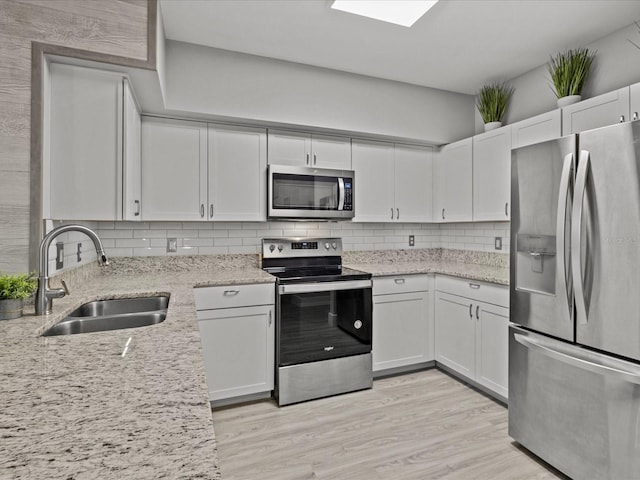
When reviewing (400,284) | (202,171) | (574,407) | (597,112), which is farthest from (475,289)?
(202,171)

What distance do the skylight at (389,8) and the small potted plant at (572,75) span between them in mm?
1143

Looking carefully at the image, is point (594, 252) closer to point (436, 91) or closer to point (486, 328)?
point (486, 328)

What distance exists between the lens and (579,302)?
1666 mm

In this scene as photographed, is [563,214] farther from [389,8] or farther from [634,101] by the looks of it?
[389,8]

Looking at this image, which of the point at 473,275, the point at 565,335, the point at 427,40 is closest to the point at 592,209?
the point at 565,335

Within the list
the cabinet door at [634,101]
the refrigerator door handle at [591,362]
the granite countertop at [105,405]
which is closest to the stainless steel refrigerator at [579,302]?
the refrigerator door handle at [591,362]

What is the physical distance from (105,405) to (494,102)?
3.42 m

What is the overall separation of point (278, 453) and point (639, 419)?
5.51 feet

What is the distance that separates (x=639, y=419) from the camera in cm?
146

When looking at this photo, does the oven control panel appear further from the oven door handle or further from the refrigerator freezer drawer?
the refrigerator freezer drawer

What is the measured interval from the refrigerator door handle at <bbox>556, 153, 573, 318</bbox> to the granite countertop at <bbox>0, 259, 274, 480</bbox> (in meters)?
1.67

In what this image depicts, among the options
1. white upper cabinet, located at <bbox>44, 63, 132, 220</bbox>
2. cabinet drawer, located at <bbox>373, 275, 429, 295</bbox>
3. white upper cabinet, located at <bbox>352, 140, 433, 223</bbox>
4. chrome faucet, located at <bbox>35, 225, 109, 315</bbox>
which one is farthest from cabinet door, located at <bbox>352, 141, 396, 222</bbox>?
chrome faucet, located at <bbox>35, 225, 109, 315</bbox>

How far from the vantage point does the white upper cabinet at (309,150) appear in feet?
9.69

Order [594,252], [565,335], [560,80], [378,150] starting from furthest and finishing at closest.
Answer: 1. [378,150]
2. [560,80]
3. [565,335]
4. [594,252]
